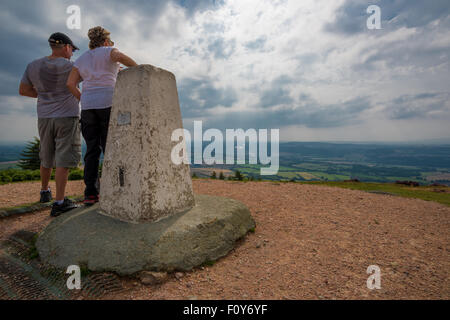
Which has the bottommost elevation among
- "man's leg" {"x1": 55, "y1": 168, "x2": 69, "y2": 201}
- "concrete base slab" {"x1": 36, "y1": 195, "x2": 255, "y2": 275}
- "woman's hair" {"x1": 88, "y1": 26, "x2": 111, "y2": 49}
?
"concrete base slab" {"x1": 36, "y1": 195, "x2": 255, "y2": 275}

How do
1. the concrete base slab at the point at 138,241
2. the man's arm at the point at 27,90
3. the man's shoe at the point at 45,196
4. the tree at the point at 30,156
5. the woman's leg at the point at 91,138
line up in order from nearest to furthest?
the concrete base slab at the point at 138,241, the woman's leg at the point at 91,138, the man's arm at the point at 27,90, the man's shoe at the point at 45,196, the tree at the point at 30,156

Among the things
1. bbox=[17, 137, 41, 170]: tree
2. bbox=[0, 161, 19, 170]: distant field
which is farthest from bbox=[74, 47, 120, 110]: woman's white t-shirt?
bbox=[17, 137, 41, 170]: tree

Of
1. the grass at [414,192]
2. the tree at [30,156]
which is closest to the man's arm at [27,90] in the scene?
the grass at [414,192]

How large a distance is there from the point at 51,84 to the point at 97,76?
137cm

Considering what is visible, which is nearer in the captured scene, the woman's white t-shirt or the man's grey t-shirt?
the woman's white t-shirt

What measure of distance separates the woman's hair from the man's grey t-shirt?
0.85 m

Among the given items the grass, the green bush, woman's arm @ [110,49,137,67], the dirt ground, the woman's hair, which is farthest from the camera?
the green bush

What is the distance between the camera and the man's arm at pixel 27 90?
471cm

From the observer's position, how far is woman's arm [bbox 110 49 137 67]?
3908 millimetres

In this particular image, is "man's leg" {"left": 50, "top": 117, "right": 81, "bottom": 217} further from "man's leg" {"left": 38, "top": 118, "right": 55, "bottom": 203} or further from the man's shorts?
"man's leg" {"left": 38, "top": 118, "right": 55, "bottom": 203}

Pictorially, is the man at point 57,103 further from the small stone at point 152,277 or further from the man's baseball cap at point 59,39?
the small stone at point 152,277

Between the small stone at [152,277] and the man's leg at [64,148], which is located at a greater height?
A: the man's leg at [64,148]

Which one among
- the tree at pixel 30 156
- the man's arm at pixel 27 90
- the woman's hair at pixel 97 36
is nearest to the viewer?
the woman's hair at pixel 97 36

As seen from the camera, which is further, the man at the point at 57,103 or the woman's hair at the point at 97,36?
the man at the point at 57,103
